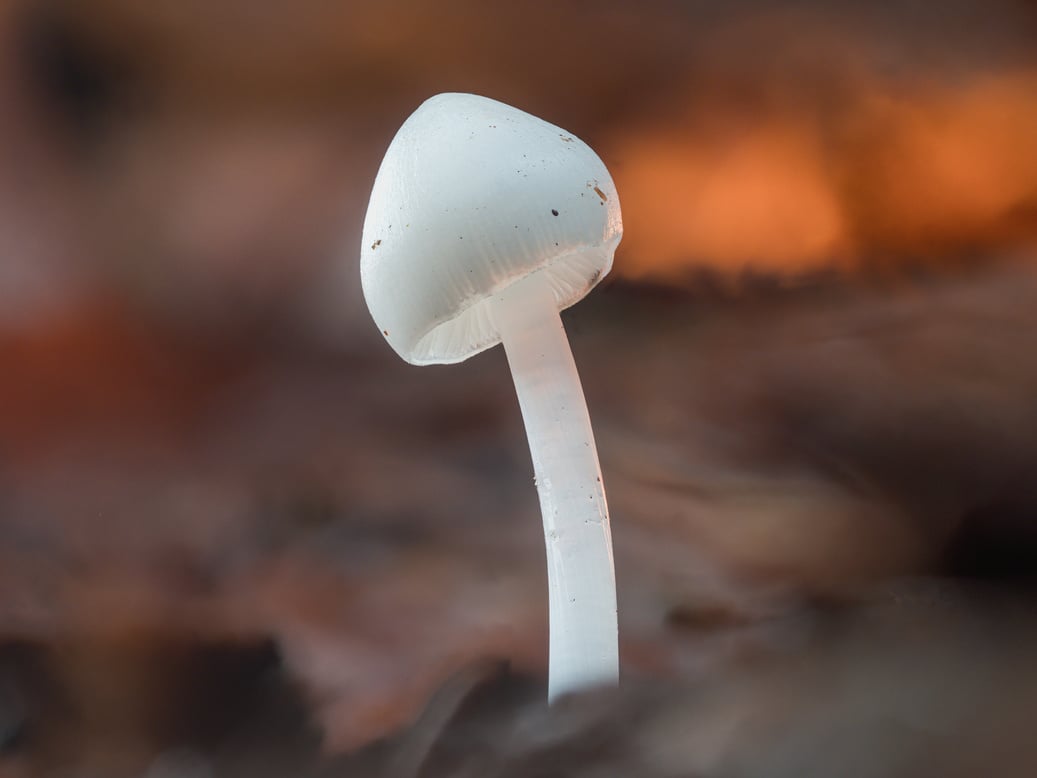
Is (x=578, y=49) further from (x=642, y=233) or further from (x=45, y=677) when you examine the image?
(x=45, y=677)

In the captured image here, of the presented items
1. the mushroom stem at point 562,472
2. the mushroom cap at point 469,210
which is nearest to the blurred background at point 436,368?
the mushroom stem at point 562,472

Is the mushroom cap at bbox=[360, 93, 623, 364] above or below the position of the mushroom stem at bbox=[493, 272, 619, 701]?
above

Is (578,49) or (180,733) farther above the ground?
(578,49)

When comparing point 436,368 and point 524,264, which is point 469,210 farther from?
point 436,368

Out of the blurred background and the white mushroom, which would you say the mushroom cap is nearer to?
the white mushroom

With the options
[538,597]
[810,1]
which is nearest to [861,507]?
[538,597]

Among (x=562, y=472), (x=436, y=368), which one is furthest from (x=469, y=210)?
(x=436, y=368)

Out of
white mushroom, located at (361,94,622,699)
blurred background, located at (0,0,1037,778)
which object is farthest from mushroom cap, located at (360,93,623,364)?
blurred background, located at (0,0,1037,778)
